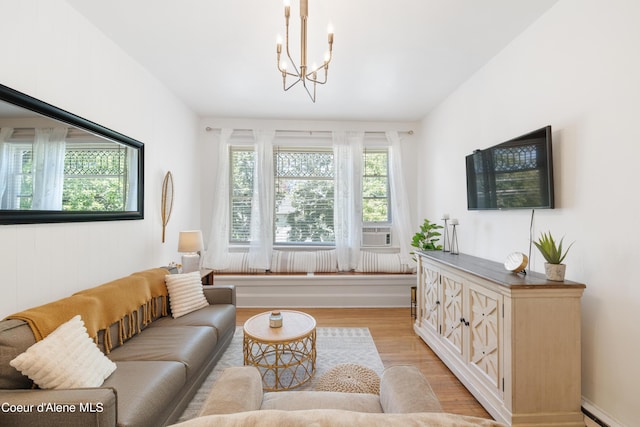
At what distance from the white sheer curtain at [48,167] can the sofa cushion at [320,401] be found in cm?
186

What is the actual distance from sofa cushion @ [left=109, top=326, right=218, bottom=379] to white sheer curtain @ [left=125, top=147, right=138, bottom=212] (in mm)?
1188

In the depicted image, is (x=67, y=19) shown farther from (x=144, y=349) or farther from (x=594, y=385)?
(x=594, y=385)

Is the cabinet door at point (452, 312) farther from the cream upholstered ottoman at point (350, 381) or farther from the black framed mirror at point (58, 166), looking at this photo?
the black framed mirror at point (58, 166)

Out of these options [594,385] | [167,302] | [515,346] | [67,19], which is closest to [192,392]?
[167,302]

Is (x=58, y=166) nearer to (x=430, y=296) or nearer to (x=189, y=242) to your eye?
(x=189, y=242)

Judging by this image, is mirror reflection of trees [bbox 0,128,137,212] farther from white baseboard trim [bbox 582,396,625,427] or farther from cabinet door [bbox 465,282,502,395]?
white baseboard trim [bbox 582,396,625,427]

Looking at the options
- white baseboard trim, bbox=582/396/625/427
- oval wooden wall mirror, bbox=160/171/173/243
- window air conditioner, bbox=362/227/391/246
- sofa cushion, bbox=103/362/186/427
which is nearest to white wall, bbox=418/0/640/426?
white baseboard trim, bbox=582/396/625/427

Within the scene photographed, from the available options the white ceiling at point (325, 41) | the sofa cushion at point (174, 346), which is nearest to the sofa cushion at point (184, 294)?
the sofa cushion at point (174, 346)

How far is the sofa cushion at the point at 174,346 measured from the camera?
1.93m

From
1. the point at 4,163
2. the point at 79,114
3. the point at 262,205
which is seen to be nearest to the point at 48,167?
the point at 4,163

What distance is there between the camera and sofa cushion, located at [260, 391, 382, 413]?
1.33 meters

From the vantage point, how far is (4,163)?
1.64 meters

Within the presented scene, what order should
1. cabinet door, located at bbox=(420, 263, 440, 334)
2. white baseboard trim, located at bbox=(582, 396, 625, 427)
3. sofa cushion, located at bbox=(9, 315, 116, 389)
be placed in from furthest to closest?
cabinet door, located at bbox=(420, 263, 440, 334) → white baseboard trim, located at bbox=(582, 396, 625, 427) → sofa cushion, located at bbox=(9, 315, 116, 389)

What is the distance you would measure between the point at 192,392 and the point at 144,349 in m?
0.46
